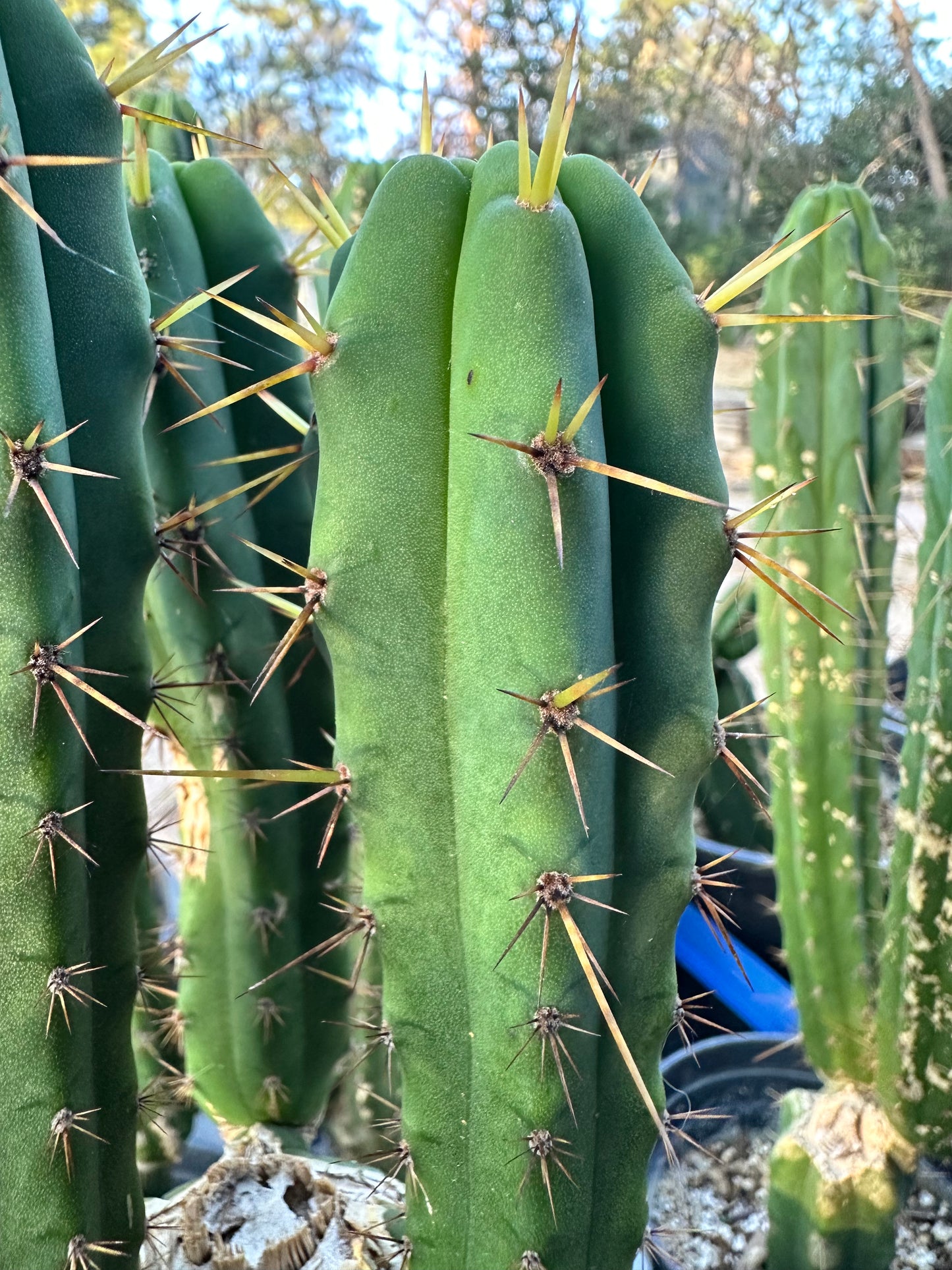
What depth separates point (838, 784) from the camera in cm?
149

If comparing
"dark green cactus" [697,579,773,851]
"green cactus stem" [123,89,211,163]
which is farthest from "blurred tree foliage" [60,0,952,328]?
"green cactus stem" [123,89,211,163]

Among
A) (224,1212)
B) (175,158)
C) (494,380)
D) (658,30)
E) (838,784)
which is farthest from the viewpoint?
(658,30)

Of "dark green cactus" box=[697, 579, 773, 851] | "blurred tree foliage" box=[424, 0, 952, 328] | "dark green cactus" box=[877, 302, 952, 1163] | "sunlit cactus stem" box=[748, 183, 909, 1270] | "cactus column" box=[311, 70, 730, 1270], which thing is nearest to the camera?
"cactus column" box=[311, 70, 730, 1270]

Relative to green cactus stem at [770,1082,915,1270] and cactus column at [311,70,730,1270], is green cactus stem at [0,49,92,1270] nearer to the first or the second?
cactus column at [311,70,730,1270]

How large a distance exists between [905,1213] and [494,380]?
1539 mm

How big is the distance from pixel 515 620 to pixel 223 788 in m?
0.58

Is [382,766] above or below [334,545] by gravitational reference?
below

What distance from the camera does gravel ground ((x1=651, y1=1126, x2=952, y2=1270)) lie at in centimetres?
148

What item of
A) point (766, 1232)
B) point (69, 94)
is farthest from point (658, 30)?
point (766, 1232)

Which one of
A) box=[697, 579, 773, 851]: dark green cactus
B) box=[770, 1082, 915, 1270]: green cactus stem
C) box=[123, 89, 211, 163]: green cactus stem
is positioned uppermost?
box=[123, 89, 211, 163]: green cactus stem

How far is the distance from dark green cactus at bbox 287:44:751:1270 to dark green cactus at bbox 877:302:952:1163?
61 centimetres

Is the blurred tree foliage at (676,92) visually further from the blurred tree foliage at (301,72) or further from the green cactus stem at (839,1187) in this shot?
the green cactus stem at (839,1187)

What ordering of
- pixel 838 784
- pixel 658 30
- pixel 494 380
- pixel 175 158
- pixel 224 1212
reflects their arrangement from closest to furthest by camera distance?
pixel 494 380, pixel 224 1212, pixel 175 158, pixel 838 784, pixel 658 30

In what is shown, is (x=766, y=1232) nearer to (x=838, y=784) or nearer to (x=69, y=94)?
(x=838, y=784)
